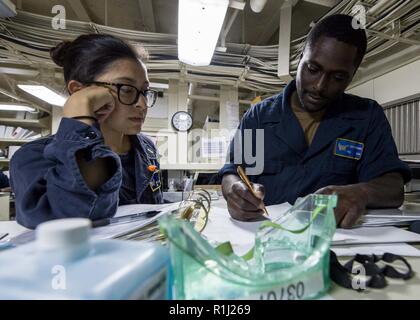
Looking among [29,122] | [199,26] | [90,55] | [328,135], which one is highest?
[199,26]

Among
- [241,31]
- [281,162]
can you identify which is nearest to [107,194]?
[281,162]

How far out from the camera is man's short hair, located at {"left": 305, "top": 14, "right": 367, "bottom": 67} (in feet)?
2.82

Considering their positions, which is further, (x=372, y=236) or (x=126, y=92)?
(x=126, y=92)

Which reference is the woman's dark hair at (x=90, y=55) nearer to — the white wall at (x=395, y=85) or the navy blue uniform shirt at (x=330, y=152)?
the navy blue uniform shirt at (x=330, y=152)

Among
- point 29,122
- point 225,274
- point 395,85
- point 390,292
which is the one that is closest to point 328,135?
point 390,292

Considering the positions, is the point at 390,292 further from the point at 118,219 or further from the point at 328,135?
the point at 328,135

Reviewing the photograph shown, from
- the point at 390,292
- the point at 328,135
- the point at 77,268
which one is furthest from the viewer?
the point at 328,135

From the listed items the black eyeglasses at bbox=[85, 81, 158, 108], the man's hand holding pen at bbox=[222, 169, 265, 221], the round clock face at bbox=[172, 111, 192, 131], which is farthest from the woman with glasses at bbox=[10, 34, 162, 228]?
the round clock face at bbox=[172, 111, 192, 131]

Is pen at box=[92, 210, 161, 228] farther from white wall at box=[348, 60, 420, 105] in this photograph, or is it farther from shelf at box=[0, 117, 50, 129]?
shelf at box=[0, 117, 50, 129]

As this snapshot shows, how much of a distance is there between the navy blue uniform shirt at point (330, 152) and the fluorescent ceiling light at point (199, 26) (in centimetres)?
84

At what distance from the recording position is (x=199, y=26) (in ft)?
5.06

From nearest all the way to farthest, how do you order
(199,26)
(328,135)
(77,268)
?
(77,268) < (328,135) < (199,26)

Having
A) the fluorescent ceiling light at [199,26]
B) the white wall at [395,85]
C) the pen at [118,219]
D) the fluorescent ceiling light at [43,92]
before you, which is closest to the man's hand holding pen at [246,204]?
the pen at [118,219]

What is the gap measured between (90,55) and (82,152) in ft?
1.47
